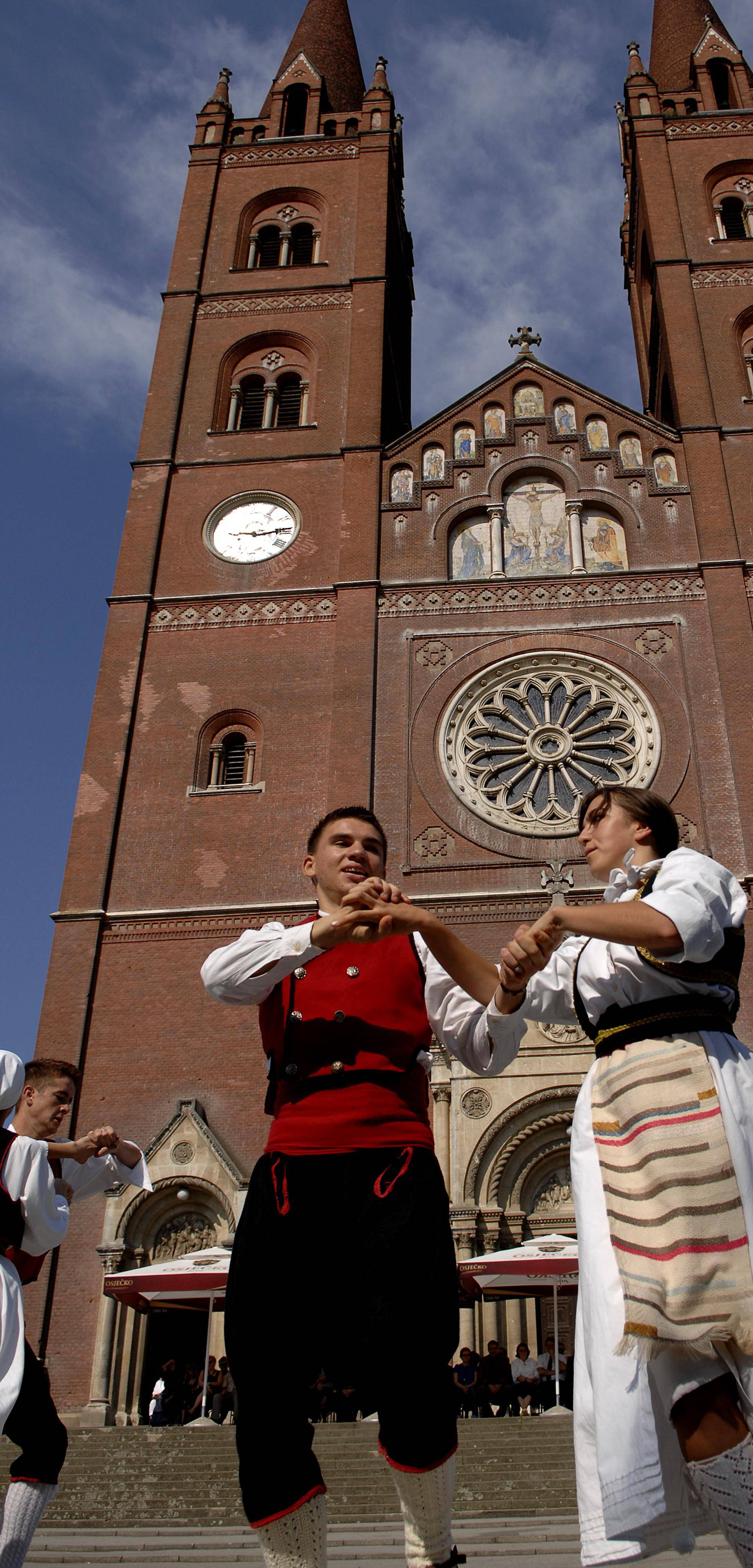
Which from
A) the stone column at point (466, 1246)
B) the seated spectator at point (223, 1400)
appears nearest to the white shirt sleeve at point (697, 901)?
the stone column at point (466, 1246)

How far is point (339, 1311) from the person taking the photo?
98.5 inches

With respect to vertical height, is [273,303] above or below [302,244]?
below

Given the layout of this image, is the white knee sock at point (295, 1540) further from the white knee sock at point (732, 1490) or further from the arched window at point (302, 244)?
the arched window at point (302, 244)

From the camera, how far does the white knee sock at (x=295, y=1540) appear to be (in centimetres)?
232

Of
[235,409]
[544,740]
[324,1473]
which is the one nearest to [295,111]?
[235,409]

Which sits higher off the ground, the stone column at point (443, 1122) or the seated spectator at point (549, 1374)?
the stone column at point (443, 1122)

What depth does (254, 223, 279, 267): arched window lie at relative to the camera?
22.8 metres

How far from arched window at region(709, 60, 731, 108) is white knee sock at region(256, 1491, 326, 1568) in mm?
29387

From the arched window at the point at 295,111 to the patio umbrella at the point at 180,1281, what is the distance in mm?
22222

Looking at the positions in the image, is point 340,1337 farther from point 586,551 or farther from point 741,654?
point 586,551

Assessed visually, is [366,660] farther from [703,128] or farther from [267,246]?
[703,128]

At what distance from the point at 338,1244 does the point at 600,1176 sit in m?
0.60

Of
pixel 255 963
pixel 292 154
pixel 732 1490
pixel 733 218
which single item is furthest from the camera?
pixel 292 154

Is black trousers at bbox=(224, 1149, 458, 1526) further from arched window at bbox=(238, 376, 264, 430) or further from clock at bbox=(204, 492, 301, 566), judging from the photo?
arched window at bbox=(238, 376, 264, 430)
